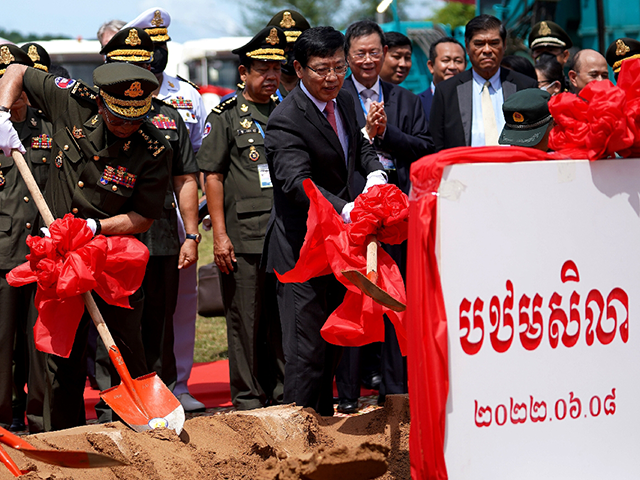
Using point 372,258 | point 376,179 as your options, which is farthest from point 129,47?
point 372,258

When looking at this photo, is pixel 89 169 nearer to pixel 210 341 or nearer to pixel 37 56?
pixel 37 56

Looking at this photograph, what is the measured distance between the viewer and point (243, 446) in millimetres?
3305

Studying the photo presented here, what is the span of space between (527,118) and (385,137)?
135cm

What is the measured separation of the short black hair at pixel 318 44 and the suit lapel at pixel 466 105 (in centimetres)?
152

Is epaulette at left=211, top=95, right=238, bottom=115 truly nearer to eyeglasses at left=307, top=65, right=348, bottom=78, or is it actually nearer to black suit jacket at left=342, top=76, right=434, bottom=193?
black suit jacket at left=342, top=76, right=434, bottom=193

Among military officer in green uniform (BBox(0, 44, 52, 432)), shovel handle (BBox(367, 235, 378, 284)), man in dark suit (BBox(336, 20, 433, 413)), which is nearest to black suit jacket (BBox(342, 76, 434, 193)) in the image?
man in dark suit (BBox(336, 20, 433, 413))

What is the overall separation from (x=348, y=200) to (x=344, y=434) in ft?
3.43

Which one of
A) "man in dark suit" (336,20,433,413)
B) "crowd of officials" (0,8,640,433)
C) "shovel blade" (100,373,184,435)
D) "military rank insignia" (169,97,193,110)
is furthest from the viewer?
"military rank insignia" (169,97,193,110)

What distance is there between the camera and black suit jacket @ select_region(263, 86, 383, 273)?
11.5 ft

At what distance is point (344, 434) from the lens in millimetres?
3455

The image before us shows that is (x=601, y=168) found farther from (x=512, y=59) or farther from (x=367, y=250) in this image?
(x=512, y=59)

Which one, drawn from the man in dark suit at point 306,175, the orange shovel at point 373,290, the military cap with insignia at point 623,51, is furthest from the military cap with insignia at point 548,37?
the orange shovel at point 373,290

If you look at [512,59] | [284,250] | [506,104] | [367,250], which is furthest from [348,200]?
[512,59]

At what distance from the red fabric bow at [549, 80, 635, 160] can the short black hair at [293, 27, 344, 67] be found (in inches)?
45.9
